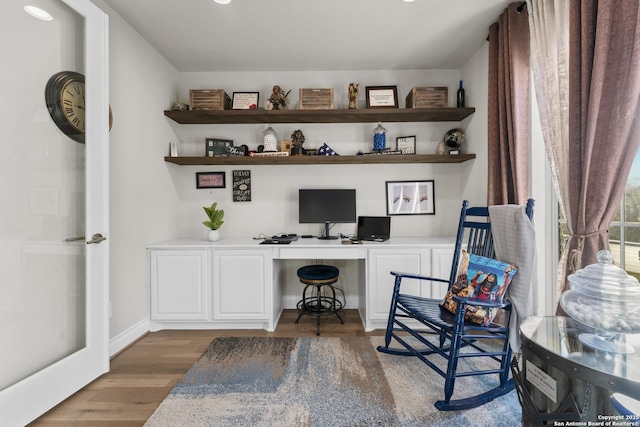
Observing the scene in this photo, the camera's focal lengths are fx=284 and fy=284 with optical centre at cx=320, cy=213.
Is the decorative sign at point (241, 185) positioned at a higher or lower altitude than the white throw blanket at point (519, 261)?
higher

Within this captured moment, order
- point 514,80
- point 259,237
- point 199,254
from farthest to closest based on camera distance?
point 259,237
point 199,254
point 514,80

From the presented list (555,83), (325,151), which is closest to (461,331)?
(555,83)

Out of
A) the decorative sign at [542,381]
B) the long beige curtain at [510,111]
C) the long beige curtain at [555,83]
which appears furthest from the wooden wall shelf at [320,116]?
the decorative sign at [542,381]

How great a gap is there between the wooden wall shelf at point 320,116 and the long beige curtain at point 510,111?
54 cm

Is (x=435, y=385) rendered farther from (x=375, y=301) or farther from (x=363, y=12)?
(x=363, y=12)

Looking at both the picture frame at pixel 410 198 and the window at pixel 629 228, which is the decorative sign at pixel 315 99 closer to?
the picture frame at pixel 410 198

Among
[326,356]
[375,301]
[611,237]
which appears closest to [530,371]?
[611,237]

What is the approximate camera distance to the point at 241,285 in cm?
257

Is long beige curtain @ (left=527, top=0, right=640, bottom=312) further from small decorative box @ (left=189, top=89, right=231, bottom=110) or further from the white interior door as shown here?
the white interior door

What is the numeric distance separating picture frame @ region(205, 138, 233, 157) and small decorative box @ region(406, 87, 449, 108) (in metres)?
2.00

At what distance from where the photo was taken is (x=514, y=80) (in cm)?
211

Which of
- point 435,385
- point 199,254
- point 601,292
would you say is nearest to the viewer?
point 601,292

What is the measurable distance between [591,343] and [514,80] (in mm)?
1871

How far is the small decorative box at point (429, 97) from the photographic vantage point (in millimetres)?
2842
